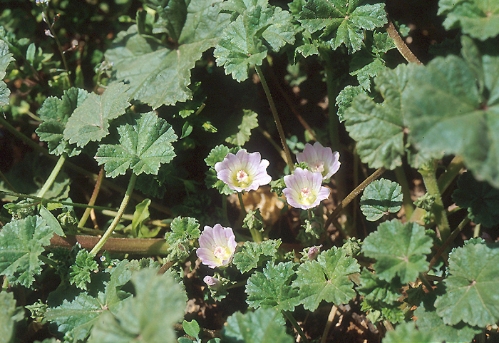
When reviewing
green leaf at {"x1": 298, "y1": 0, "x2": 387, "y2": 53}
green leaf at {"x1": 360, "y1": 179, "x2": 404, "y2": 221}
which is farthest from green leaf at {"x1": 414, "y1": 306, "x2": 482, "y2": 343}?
green leaf at {"x1": 298, "y1": 0, "x2": 387, "y2": 53}

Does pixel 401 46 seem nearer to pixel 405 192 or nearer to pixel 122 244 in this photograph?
pixel 405 192

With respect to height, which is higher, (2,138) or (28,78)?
(28,78)

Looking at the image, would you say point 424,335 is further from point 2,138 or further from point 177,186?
point 2,138

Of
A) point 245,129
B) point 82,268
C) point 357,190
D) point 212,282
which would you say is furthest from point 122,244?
point 357,190

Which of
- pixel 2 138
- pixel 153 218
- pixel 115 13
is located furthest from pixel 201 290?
pixel 115 13

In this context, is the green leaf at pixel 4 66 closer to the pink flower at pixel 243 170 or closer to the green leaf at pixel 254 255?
the pink flower at pixel 243 170
